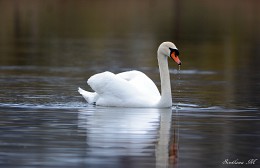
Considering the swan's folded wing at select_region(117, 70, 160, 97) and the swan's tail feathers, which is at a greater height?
the swan's folded wing at select_region(117, 70, 160, 97)

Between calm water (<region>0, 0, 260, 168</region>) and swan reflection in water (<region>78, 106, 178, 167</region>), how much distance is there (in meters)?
0.01

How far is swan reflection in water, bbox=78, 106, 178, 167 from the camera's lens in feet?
43.6

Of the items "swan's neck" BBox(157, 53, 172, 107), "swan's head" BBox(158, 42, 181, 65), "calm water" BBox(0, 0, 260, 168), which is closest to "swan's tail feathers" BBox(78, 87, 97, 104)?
"calm water" BBox(0, 0, 260, 168)

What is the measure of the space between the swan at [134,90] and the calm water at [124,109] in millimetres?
259

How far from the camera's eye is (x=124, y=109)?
18.9m

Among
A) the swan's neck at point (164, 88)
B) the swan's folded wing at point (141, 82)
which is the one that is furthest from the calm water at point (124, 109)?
the swan's folded wing at point (141, 82)

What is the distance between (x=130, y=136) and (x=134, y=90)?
380 centimetres

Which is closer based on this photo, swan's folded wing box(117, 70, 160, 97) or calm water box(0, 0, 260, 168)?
calm water box(0, 0, 260, 168)

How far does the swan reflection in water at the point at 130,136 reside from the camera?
43.6ft

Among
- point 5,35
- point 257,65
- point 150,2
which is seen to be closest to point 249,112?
point 257,65

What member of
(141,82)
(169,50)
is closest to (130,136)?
(141,82)

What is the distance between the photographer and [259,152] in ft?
46.2

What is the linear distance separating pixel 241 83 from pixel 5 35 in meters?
22.1

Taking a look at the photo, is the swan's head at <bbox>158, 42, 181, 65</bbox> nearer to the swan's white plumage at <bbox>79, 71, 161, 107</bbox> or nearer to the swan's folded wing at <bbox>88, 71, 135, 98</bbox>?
the swan's white plumage at <bbox>79, 71, 161, 107</bbox>
